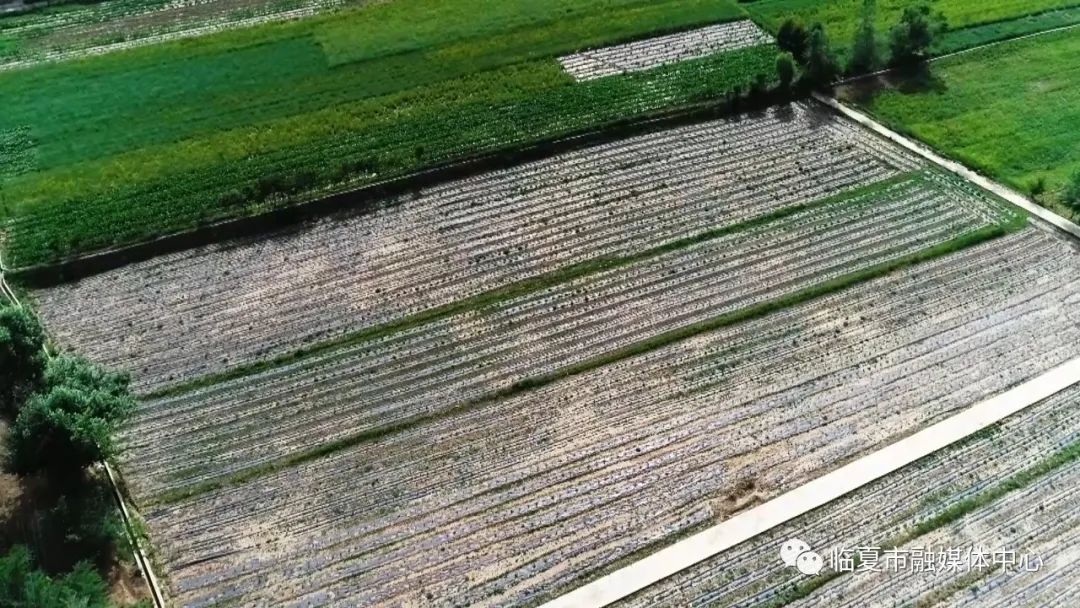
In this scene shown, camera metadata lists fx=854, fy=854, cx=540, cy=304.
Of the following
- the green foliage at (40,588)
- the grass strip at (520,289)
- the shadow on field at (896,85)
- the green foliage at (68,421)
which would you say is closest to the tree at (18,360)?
the green foliage at (68,421)

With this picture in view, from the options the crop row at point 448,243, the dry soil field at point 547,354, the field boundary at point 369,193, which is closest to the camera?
the dry soil field at point 547,354

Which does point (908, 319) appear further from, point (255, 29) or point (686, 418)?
point (255, 29)

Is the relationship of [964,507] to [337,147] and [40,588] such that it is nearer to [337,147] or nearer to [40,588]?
[40,588]

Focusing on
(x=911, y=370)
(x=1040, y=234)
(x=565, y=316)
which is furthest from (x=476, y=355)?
(x=1040, y=234)

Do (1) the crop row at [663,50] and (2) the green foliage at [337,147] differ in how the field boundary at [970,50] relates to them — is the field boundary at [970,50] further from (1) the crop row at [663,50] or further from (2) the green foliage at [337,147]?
(1) the crop row at [663,50]

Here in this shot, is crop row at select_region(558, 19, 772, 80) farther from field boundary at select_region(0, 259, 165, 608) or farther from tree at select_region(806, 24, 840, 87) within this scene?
field boundary at select_region(0, 259, 165, 608)

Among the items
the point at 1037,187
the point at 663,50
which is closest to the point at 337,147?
the point at 663,50

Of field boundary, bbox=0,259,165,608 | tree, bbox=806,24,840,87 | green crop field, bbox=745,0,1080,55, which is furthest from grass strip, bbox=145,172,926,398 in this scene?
green crop field, bbox=745,0,1080,55
